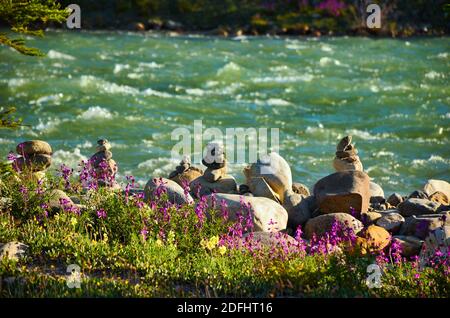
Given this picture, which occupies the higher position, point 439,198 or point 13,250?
point 13,250

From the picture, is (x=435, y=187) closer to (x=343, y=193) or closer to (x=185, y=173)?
(x=343, y=193)

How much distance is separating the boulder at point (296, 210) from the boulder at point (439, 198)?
2.13 meters

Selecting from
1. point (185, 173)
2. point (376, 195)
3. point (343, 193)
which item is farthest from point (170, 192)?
point (376, 195)

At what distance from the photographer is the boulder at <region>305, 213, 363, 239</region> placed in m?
9.28

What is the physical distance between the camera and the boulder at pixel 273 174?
10781 millimetres

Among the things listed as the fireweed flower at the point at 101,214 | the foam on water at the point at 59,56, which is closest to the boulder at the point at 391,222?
the fireweed flower at the point at 101,214

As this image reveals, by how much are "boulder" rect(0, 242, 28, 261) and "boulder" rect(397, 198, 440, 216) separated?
519cm

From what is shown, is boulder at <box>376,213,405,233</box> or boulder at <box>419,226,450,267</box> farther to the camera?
boulder at <box>376,213,405,233</box>

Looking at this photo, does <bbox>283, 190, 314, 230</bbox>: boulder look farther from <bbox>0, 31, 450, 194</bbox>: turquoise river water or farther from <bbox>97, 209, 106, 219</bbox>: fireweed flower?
<bbox>0, 31, 450, 194</bbox>: turquoise river water

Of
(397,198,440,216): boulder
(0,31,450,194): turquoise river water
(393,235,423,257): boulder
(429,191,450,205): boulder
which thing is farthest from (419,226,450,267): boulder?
(0,31,450,194): turquoise river water

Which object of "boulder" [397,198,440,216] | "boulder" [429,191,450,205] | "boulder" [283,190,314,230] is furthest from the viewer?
"boulder" [429,191,450,205]

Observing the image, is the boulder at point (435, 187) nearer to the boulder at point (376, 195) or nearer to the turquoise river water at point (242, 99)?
the boulder at point (376, 195)

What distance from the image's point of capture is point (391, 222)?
974 centimetres

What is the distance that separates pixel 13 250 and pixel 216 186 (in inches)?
162
